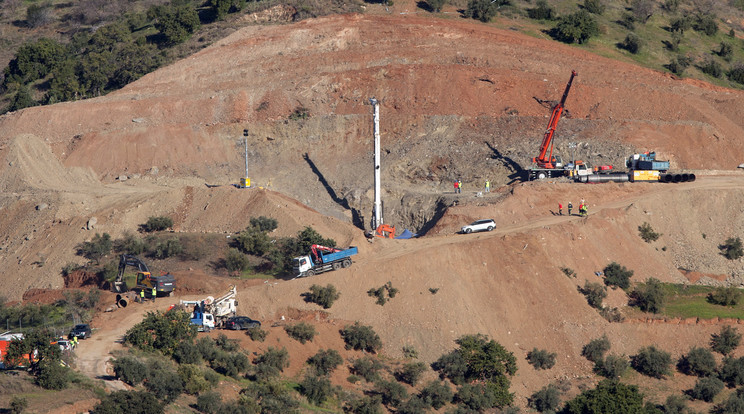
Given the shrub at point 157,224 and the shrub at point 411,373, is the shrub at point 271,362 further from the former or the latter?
the shrub at point 157,224

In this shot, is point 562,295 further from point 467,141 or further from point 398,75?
point 398,75

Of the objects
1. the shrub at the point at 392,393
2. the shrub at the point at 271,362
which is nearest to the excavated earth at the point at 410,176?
the shrub at the point at 271,362

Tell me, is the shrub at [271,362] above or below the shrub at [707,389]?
above

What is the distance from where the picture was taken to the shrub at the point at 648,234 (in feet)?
187

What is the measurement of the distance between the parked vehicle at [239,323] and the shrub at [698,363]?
2122 cm

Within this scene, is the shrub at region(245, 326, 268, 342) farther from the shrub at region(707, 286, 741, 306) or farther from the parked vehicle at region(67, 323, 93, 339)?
the shrub at region(707, 286, 741, 306)

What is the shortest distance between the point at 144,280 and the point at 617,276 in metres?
25.5

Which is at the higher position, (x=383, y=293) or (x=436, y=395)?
(x=383, y=293)

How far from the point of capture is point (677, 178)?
205ft

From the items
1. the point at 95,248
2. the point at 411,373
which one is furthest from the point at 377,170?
the point at 95,248

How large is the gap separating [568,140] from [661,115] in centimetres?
797

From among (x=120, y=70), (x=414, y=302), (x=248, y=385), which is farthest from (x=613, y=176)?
(x=120, y=70)

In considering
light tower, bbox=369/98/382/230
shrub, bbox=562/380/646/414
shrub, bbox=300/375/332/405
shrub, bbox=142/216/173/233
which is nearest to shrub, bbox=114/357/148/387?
shrub, bbox=300/375/332/405

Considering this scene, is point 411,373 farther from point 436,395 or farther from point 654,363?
point 654,363
